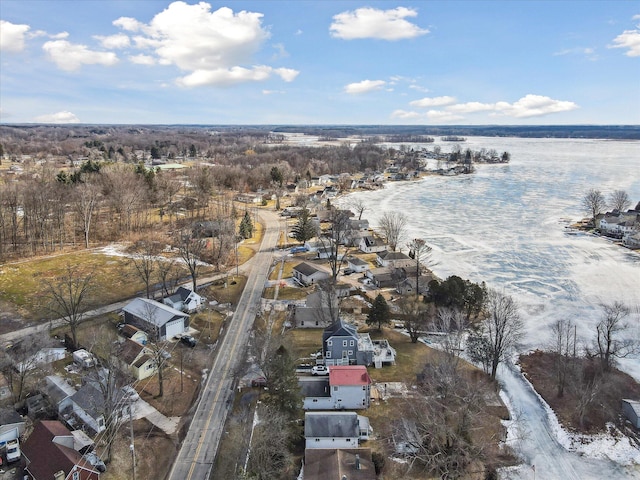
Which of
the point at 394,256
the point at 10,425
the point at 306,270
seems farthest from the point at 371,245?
the point at 10,425

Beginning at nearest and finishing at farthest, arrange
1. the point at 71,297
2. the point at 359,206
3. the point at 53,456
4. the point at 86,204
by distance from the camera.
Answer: the point at 53,456 < the point at 71,297 < the point at 86,204 < the point at 359,206

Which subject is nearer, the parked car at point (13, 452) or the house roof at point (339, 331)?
the parked car at point (13, 452)

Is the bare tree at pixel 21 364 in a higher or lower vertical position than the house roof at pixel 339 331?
lower

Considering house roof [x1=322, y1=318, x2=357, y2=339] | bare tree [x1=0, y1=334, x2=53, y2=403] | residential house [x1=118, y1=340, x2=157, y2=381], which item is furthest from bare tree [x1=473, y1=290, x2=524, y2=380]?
bare tree [x1=0, y1=334, x2=53, y2=403]

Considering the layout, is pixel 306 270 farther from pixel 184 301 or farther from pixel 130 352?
pixel 130 352

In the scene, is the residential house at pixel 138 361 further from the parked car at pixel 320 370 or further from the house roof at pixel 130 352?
the parked car at pixel 320 370

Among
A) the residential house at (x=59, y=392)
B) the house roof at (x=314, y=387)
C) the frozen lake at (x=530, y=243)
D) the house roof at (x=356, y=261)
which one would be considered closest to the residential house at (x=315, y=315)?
the house roof at (x=314, y=387)
